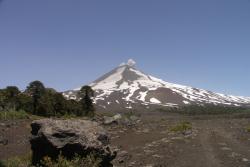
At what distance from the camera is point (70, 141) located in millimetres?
12680

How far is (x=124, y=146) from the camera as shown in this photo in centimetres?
1906

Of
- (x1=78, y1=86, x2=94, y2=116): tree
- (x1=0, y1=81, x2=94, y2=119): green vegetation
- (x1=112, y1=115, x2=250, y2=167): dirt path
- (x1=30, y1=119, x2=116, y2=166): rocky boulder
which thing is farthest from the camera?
(x1=78, y1=86, x2=94, y2=116): tree

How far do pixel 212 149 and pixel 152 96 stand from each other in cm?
17943

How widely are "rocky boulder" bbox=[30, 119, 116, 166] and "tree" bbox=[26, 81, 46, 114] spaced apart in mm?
49063

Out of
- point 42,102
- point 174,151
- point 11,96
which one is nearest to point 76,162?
point 174,151

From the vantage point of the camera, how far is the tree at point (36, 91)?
6259 centimetres

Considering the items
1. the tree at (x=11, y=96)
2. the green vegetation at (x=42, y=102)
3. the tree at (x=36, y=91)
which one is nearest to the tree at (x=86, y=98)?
the green vegetation at (x=42, y=102)

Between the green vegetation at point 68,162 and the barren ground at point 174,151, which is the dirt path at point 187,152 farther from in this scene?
the green vegetation at point 68,162

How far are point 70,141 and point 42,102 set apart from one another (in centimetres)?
4630

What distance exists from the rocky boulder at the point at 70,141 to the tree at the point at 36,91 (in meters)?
49.1

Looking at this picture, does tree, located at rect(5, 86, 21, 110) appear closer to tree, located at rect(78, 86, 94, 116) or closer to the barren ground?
tree, located at rect(78, 86, 94, 116)

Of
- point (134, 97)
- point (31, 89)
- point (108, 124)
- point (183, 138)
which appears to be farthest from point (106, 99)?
point (183, 138)

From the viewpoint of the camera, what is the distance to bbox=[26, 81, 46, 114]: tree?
6259 centimetres

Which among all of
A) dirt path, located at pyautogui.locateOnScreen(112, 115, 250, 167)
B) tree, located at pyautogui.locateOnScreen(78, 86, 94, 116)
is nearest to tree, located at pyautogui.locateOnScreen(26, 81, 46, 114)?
tree, located at pyautogui.locateOnScreen(78, 86, 94, 116)
